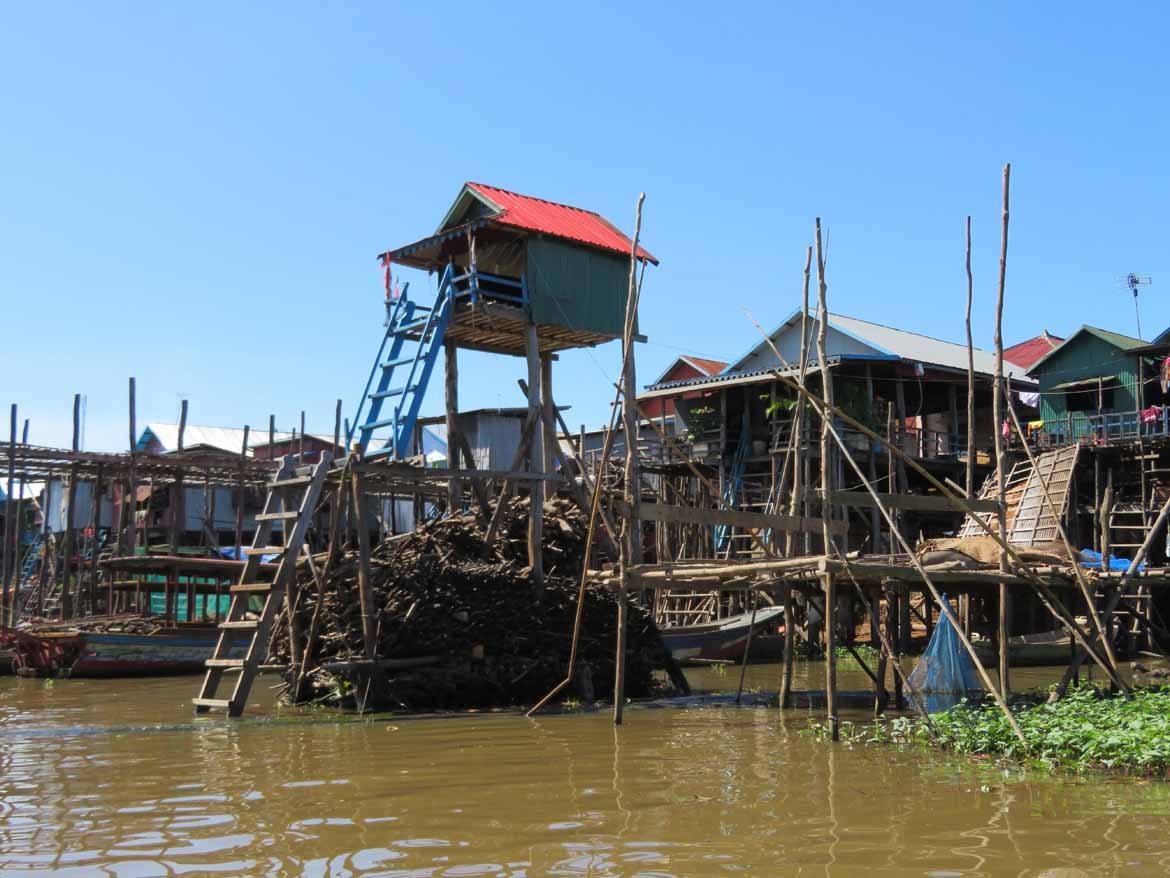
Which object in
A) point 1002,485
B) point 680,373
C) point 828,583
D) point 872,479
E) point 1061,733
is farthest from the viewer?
point 680,373

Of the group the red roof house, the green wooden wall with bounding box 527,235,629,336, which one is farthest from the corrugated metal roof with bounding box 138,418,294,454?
the green wooden wall with bounding box 527,235,629,336

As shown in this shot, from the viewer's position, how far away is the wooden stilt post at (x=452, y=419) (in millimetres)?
17014

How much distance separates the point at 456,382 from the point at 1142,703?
10.5 metres

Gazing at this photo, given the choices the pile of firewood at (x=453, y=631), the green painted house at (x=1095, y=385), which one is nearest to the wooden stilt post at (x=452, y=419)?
the pile of firewood at (x=453, y=631)

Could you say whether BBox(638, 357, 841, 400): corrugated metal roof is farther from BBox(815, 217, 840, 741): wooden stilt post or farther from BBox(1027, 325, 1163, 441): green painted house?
BBox(815, 217, 840, 741): wooden stilt post

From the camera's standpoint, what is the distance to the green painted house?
30.6 m

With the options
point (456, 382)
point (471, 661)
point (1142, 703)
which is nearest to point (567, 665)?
point (471, 661)

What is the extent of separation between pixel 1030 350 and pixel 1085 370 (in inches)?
354

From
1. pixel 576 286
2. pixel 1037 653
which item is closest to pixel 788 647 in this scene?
pixel 576 286

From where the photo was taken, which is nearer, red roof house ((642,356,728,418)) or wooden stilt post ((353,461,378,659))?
wooden stilt post ((353,461,378,659))

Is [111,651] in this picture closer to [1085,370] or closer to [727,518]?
[727,518]

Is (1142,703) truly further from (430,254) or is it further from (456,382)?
(430,254)

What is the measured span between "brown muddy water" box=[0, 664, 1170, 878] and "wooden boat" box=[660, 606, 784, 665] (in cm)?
975

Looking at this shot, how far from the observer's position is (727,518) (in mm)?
12945
